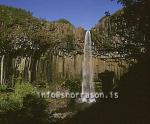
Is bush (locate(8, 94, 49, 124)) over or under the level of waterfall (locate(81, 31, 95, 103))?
under

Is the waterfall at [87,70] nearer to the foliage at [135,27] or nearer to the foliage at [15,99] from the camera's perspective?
the foliage at [15,99]

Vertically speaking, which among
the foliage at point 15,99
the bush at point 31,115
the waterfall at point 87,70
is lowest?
the bush at point 31,115

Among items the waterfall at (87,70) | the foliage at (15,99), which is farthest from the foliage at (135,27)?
the waterfall at (87,70)

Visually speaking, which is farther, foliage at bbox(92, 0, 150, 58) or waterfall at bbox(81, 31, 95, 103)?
waterfall at bbox(81, 31, 95, 103)

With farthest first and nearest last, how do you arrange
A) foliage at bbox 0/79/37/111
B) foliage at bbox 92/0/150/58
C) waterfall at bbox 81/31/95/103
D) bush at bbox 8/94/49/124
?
waterfall at bbox 81/31/95/103 → foliage at bbox 0/79/37/111 → bush at bbox 8/94/49/124 → foliage at bbox 92/0/150/58

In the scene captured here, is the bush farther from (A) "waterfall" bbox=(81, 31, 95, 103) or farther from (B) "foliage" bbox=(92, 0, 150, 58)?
(A) "waterfall" bbox=(81, 31, 95, 103)

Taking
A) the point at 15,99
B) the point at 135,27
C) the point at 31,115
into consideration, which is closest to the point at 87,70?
the point at 15,99

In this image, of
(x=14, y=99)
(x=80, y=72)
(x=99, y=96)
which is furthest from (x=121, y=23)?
(x=80, y=72)

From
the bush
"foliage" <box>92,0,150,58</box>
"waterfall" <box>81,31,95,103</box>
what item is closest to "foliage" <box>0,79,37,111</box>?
the bush

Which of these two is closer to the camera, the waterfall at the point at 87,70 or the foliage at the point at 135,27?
the foliage at the point at 135,27

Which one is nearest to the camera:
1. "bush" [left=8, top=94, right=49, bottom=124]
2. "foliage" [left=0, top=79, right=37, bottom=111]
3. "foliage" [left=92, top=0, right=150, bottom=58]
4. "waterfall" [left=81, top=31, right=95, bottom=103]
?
"foliage" [left=92, top=0, right=150, bottom=58]

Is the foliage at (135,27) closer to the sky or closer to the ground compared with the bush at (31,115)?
closer to the sky

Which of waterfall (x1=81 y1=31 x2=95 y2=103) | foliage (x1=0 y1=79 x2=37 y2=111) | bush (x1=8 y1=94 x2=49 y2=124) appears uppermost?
waterfall (x1=81 y1=31 x2=95 y2=103)

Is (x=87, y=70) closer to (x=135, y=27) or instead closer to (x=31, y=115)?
(x=31, y=115)
